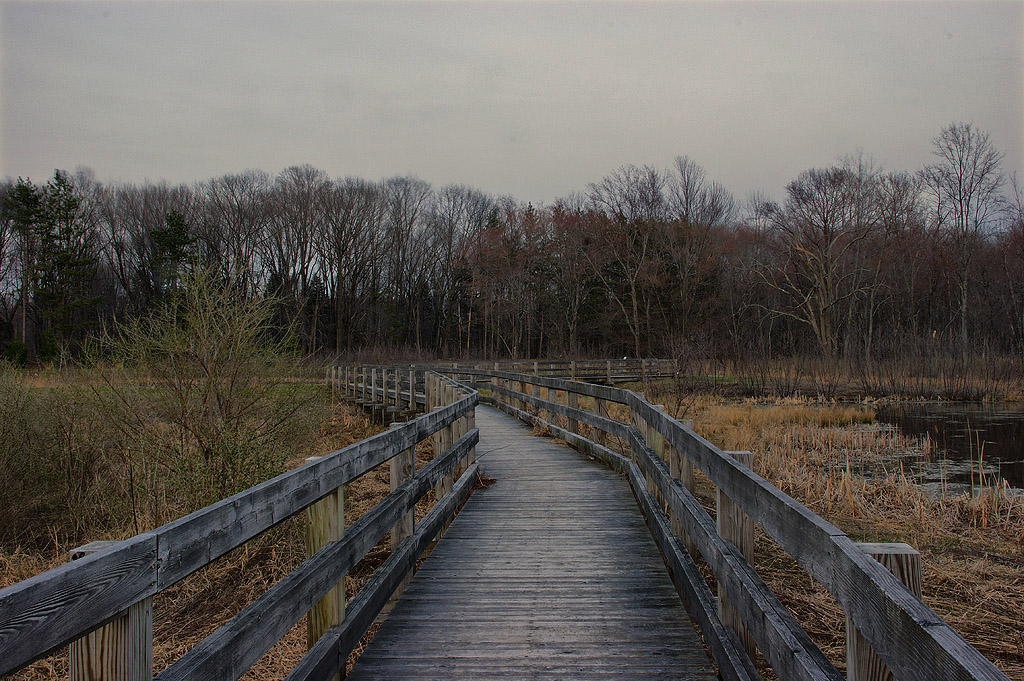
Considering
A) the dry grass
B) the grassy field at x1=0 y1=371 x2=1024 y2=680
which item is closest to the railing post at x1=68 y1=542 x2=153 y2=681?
the grassy field at x1=0 y1=371 x2=1024 y2=680

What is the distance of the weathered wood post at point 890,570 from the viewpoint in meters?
1.75

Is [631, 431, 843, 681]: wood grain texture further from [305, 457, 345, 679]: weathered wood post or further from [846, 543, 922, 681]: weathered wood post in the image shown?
[305, 457, 345, 679]: weathered wood post

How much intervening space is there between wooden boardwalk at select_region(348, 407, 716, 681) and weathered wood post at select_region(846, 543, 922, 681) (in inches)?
57.0

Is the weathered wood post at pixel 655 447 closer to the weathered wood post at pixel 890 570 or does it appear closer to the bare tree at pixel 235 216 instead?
the weathered wood post at pixel 890 570

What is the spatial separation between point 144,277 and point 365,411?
105ft

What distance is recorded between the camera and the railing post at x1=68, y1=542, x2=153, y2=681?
1536 millimetres

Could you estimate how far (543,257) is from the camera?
4662 centimetres

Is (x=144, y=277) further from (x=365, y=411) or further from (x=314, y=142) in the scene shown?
(x=365, y=411)

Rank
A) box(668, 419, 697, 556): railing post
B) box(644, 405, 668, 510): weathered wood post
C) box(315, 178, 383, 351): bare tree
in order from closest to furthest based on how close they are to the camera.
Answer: box(668, 419, 697, 556): railing post → box(644, 405, 668, 510): weathered wood post → box(315, 178, 383, 351): bare tree

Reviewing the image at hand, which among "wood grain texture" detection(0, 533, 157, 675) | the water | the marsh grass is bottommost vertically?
the marsh grass

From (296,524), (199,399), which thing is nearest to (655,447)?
(296,524)

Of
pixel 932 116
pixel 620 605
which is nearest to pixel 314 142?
pixel 932 116

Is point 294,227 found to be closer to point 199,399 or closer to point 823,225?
point 823,225

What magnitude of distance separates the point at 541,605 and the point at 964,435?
1412 cm
